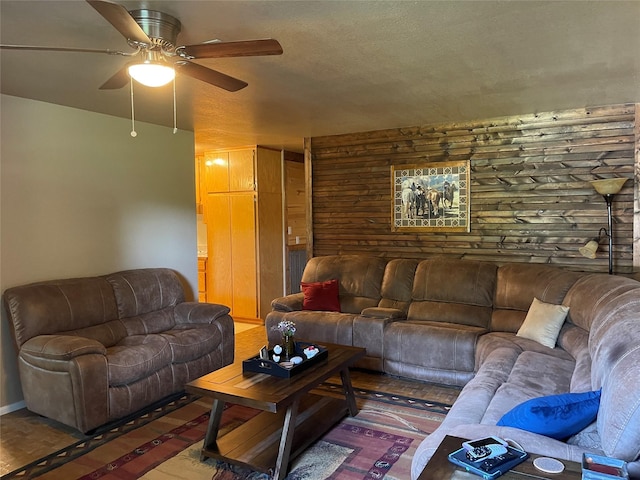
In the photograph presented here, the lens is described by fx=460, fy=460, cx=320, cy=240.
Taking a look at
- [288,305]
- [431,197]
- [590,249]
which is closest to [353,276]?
[288,305]

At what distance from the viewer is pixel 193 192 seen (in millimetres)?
5238

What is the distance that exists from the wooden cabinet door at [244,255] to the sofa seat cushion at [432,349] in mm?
2782

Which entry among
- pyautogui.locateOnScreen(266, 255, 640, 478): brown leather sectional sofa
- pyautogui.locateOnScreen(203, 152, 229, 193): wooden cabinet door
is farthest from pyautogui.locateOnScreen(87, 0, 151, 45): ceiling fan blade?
pyautogui.locateOnScreen(203, 152, 229, 193): wooden cabinet door

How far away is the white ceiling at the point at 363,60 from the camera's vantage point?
6.93ft

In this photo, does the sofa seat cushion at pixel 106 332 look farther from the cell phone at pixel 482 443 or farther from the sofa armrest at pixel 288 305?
the cell phone at pixel 482 443

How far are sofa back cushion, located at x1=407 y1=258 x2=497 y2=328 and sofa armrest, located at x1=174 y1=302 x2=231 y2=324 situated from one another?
1.82 meters

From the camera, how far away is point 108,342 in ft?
12.1

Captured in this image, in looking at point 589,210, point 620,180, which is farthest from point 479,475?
point 589,210

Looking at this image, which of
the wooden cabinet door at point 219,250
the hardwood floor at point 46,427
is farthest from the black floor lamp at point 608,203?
the wooden cabinet door at point 219,250

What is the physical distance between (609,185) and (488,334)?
157cm

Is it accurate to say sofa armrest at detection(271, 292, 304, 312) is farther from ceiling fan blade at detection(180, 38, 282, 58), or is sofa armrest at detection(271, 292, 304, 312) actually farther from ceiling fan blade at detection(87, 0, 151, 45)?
ceiling fan blade at detection(87, 0, 151, 45)

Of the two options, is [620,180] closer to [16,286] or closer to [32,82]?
[32,82]

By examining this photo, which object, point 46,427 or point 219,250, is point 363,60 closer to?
point 46,427

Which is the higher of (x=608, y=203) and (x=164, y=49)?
(x=164, y=49)
